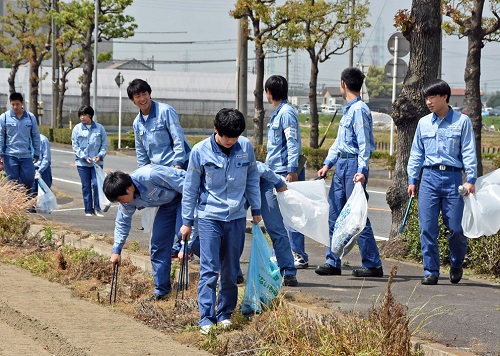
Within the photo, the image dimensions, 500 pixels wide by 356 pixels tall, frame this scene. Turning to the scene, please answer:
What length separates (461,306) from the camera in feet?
24.5

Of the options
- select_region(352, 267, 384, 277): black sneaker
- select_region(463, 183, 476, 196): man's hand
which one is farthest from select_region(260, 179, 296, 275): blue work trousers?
select_region(463, 183, 476, 196): man's hand

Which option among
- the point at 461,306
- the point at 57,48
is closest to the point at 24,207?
the point at 461,306

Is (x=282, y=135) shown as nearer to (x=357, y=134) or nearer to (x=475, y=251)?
(x=357, y=134)

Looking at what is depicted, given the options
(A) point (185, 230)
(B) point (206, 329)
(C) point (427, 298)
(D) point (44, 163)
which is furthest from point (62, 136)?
(B) point (206, 329)

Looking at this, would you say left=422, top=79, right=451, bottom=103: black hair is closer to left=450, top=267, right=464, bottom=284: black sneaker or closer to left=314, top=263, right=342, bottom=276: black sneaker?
left=450, top=267, right=464, bottom=284: black sneaker

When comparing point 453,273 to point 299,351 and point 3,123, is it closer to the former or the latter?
point 299,351

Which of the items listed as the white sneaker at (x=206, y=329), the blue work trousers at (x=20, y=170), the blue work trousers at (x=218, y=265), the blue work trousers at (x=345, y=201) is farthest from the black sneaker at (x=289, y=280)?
the blue work trousers at (x=20, y=170)

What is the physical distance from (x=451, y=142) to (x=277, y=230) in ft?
5.78

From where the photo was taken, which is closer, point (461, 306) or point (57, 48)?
point (461, 306)

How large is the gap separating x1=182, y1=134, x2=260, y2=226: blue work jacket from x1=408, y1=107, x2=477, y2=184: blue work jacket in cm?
215

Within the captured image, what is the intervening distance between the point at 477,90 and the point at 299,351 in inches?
600

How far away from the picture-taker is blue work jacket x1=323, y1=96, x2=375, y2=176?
28.6 feet

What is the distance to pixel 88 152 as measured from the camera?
15.4 meters

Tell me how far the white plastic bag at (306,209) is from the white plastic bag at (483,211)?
1.28 meters
